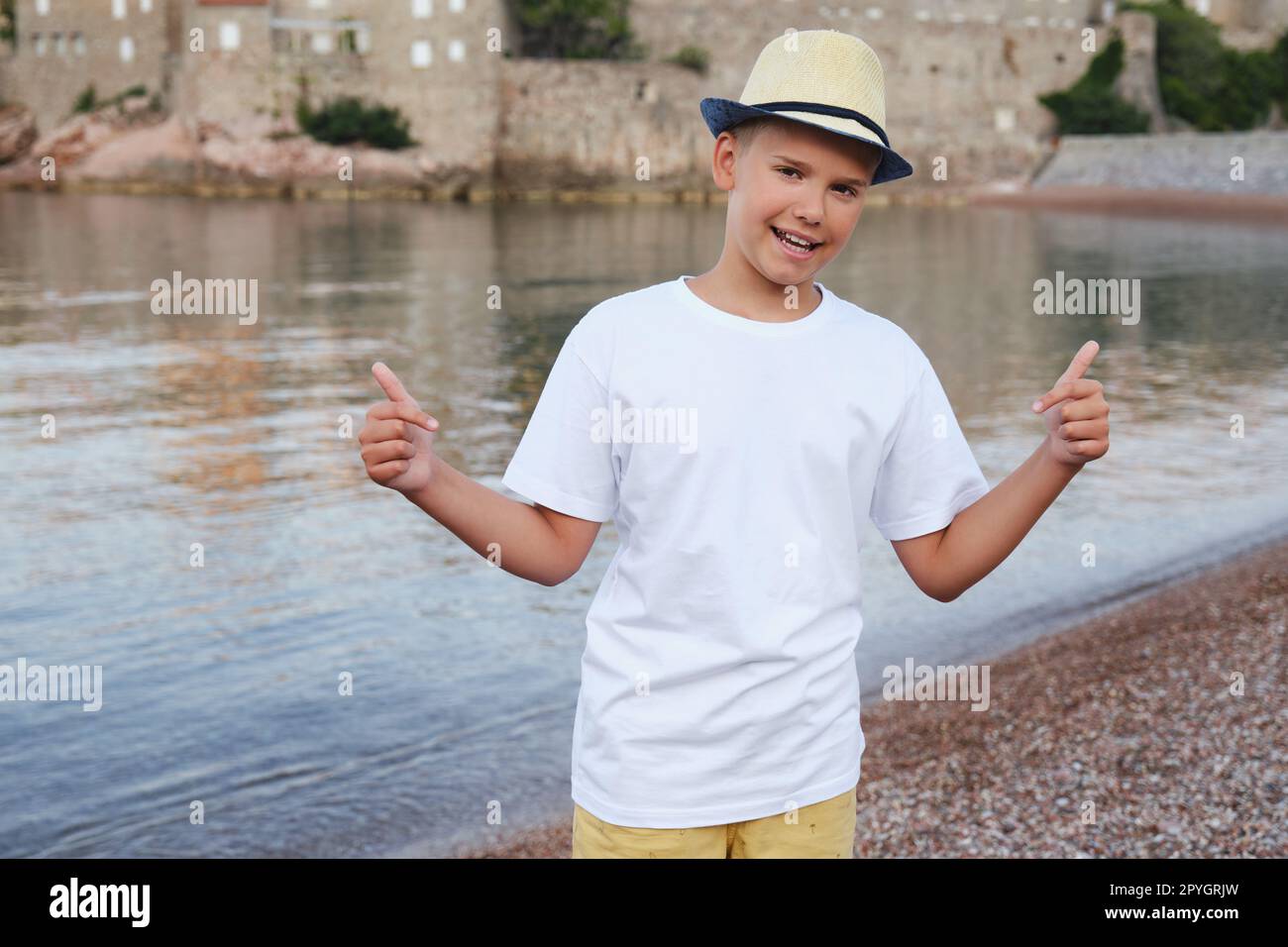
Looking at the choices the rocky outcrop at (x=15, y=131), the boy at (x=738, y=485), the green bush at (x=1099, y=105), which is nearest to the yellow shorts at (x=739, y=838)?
the boy at (x=738, y=485)

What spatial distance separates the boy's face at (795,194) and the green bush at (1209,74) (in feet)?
215

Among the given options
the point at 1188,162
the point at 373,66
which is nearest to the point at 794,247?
the point at 1188,162

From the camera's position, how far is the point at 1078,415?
7.13 ft

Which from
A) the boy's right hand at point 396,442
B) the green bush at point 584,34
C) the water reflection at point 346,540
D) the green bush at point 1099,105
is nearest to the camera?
the boy's right hand at point 396,442

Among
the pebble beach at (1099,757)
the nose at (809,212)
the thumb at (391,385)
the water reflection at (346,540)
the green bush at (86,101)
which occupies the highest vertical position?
the green bush at (86,101)

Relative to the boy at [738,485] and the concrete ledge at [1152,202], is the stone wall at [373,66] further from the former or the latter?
the boy at [738,485]

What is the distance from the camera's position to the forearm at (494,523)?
217cm

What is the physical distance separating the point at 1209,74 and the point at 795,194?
70814 millimetres

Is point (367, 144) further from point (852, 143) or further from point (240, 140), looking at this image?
point (852, 143)

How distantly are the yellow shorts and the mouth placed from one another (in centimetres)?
80

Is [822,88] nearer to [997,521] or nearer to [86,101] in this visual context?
[997,521]

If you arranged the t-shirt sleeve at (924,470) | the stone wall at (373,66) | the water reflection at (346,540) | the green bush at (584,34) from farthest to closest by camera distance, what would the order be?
the green bush at (584,34)
the stone wall at (373,66)
the water reflection at (346,540)
the t-shirt sleeve at (924,470)

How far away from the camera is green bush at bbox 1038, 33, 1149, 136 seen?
201 feet
